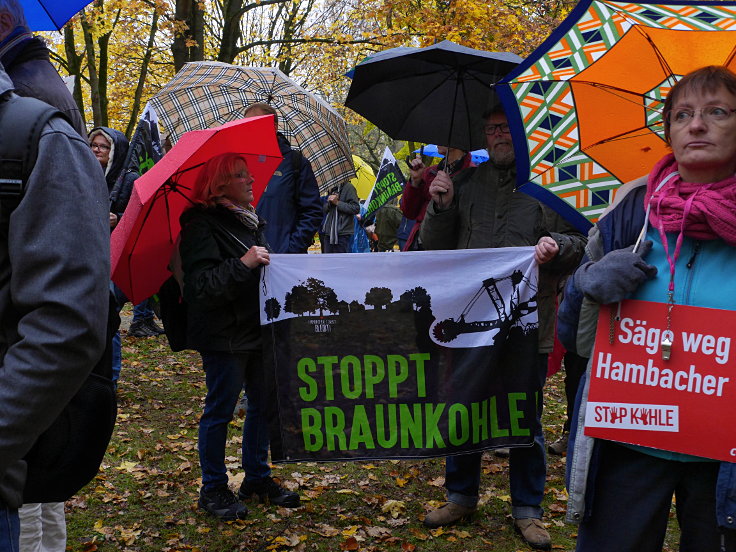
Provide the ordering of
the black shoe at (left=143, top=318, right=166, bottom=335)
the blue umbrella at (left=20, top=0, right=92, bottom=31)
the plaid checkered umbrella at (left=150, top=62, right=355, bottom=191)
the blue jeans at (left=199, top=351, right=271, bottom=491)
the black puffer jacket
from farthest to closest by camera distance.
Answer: the black shoe at (left=143, top=318, right=166, bottom=335) → the plaid checkered umbrella at (left=150, top=62, right=355, bottom=191) → the blue jeans at (left=199, top=351, right=271, bottom=491) → the black puffer jacket → the blue umbrella at (left=20, top=0, right=92, bottom=31)

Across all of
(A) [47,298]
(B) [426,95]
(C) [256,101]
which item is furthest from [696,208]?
(C) [256,101]

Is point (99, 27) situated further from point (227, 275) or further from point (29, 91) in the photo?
point (29, 91)

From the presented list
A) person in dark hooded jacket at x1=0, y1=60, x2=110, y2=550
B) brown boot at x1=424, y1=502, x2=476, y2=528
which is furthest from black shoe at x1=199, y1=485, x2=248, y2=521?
person in dark hooded jacket at x1=0, y1=60, x2=110, y2=550

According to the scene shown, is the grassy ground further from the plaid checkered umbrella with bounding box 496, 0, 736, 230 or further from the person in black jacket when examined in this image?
the plaid checkered umbrella with bounding box 496, 0, 736, 230

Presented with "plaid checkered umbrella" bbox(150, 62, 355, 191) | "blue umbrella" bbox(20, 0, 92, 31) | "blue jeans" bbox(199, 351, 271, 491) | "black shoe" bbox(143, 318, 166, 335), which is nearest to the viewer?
"blue umbrella" bbox(20, 0, 92, 31)

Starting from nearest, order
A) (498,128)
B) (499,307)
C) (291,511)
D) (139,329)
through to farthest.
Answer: (499,307), (498,128), (291,511), (139,329)

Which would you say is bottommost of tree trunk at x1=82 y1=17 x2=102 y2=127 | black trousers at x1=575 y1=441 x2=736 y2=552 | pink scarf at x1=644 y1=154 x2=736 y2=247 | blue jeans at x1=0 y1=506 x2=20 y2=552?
black trousers at x1=575 y1=441 x2=736 y2=552

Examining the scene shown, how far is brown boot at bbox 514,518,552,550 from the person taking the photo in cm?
433

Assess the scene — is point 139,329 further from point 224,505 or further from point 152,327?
point 224,505

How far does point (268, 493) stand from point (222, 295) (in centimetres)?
153

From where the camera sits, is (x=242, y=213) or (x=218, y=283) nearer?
(x=218, y=283)

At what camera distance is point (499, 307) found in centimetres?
422

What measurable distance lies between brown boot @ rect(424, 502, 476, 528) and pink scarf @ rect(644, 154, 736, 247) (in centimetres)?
267

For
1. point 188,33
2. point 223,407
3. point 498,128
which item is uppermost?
point 188,33
